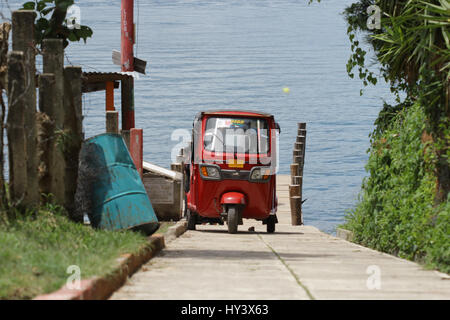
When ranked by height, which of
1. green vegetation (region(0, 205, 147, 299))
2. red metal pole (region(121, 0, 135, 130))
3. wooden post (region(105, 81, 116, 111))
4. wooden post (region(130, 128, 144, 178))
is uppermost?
red metal pole (region(121, 0, 135, 130))

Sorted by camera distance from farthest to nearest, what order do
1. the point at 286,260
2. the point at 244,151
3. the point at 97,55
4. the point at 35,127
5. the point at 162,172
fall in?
the point at 97,55, the point at 162,172, the point at 244,151, the point at 286,260, the point at 35,127

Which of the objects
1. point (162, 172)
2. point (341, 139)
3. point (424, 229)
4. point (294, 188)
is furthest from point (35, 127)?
point (341, 139)

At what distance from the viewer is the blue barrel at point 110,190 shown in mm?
8828

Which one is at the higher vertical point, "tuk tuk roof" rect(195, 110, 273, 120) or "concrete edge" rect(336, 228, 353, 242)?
"tuk tuk roof" rect(195, 110, 273, 120)

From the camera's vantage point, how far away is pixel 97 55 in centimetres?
18025

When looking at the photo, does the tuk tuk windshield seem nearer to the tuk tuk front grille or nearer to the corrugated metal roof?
the tuk tuk front grille

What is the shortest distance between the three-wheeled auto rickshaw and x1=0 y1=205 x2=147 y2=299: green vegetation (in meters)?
6.84

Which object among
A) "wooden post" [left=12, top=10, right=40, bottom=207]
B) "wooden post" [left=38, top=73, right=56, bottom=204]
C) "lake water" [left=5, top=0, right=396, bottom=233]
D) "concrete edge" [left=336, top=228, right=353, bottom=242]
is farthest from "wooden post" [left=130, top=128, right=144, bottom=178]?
"lake water" [left=5, top=0, right=396, bottom=233]

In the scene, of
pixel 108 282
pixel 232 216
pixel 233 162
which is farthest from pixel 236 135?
pixel 108 282

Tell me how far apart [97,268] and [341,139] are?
117 metres

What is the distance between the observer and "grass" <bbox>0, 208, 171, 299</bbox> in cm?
575

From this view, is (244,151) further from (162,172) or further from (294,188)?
(294,188)

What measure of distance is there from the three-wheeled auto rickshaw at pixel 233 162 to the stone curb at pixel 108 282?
663 cm

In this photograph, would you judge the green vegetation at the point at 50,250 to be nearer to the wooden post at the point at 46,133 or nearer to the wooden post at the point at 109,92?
the wooden post at the point at 46,133
